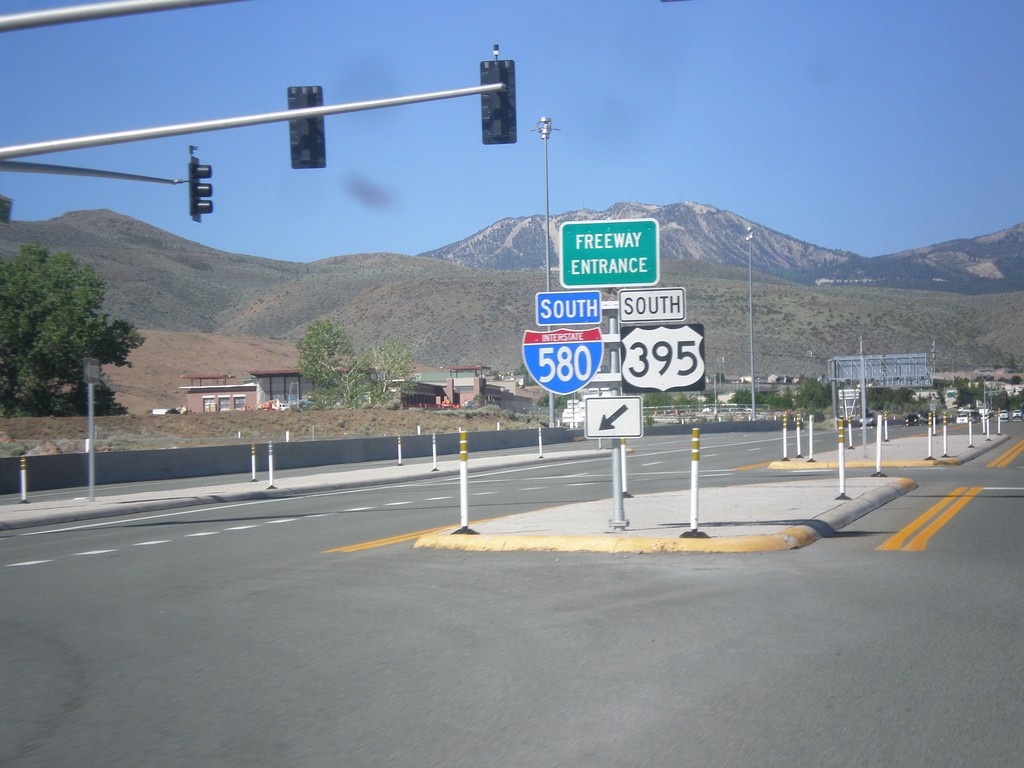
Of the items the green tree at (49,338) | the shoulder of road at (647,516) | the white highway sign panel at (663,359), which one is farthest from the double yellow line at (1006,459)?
the green tree at (49,338)

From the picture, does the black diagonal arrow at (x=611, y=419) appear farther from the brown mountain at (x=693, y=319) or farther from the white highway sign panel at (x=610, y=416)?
the brown mountain at (x=693, y=319)

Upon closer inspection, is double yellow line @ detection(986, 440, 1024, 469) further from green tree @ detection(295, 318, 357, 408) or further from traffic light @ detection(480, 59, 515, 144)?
green tree @ detection(295, 318, 357, 408)

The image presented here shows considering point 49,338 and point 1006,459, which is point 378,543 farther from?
point 49,338

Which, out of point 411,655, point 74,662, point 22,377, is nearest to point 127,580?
point 74,662

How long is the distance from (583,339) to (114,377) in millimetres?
107787

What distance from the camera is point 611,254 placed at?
13.6 metres

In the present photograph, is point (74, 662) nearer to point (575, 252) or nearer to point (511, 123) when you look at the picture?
point (575, 252)

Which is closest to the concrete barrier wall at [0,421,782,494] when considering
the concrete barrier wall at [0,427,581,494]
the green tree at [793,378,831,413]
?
the concrete barrier wall at [0,427,581,494]

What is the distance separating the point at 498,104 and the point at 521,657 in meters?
11.3

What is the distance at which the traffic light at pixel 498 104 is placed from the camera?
16938 millimetres

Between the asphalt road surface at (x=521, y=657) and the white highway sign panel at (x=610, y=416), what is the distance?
166 cm

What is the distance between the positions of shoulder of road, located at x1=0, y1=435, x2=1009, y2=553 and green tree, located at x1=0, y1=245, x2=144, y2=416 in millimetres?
47890

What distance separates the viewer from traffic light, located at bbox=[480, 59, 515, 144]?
16.9m

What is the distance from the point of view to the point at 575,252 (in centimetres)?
1364
